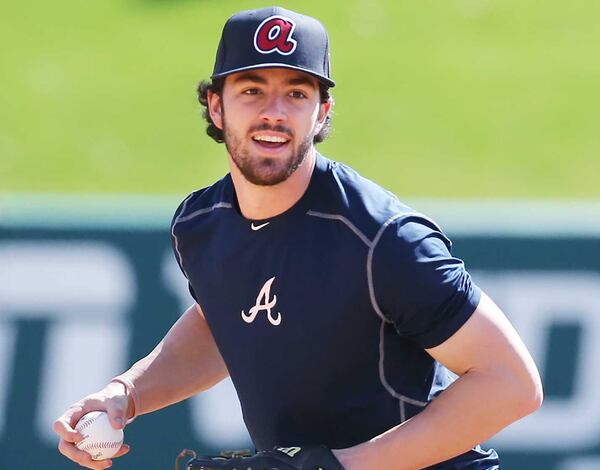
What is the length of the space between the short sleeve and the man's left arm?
5 cm

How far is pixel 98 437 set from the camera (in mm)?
3668

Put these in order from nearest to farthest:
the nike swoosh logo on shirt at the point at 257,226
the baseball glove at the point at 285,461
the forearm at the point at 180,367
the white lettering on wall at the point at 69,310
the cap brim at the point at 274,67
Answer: the baseball glove at the point at 285,461 → the cap brim at the point at 274,67 → the nike swoosh logo on shirt at the point at 257,226 → the forearm at the point at 180,367 → the white lettering on wall at the point at 69,310

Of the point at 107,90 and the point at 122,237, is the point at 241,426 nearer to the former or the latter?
the point at 122,237

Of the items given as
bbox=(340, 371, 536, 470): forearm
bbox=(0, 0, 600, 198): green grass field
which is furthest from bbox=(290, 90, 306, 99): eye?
bbox=(0, 0, 600, 198): green grass field

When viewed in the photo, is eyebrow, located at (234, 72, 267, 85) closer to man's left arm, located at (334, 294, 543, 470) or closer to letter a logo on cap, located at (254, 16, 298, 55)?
letter a logo on cap, located at (254, 16, 298, 55)

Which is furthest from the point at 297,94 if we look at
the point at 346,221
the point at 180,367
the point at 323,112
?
the point at 180,367

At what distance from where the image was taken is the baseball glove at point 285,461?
3.28 metres

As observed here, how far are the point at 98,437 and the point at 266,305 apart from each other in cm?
61

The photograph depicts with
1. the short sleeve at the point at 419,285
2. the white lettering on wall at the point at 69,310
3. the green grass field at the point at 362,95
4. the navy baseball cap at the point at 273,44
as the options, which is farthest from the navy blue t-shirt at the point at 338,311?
the green grass field at the point at 362,95

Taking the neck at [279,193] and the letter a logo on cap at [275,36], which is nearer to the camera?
the letter a logo on cap at [275,36]

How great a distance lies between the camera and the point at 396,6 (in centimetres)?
1100

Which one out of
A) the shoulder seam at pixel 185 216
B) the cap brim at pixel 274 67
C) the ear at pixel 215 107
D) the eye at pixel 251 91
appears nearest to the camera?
the cap brim at pixel 274 67

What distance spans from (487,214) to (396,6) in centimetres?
498

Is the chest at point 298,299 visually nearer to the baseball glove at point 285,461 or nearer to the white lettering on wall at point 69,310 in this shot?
the baseball glove at point 285,461
